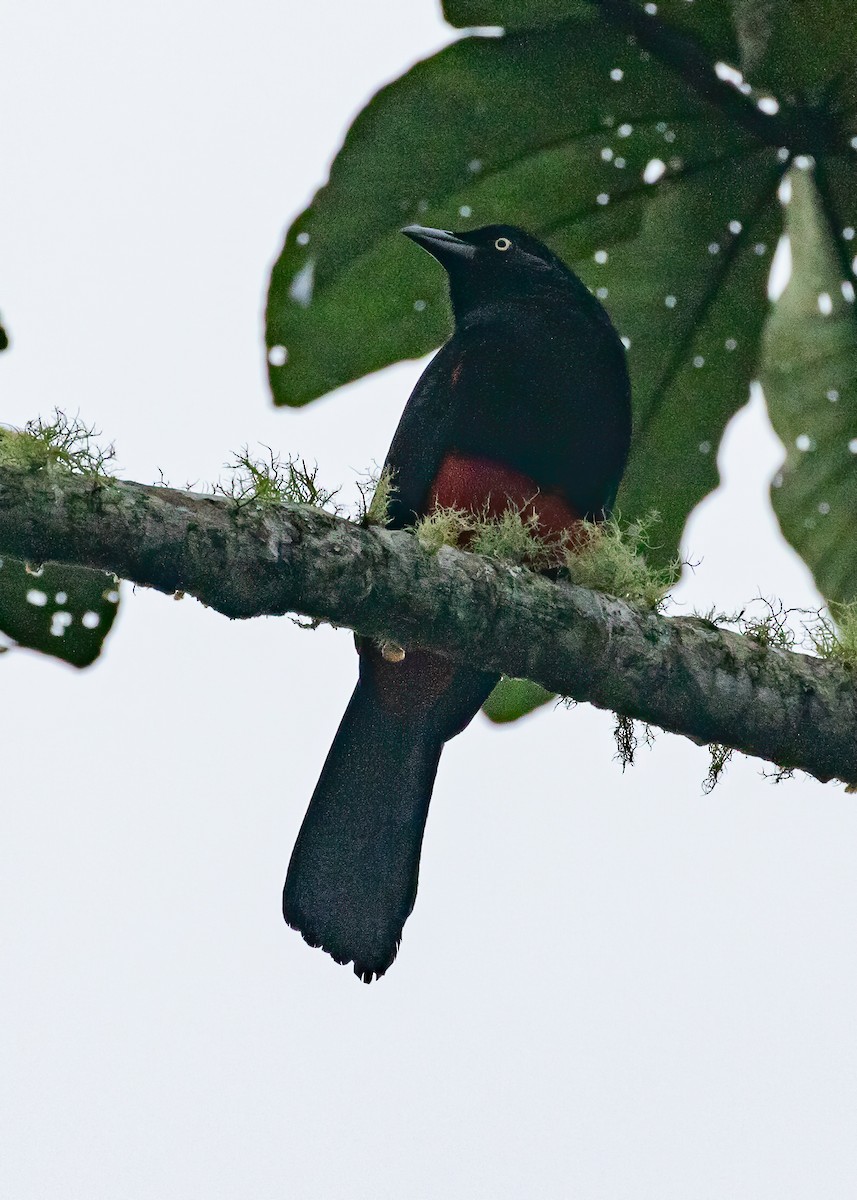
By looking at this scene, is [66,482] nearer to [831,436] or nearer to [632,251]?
[632,251]

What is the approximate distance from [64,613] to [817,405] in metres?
2.02

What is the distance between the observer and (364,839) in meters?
3.19

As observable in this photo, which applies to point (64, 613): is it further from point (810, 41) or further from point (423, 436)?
point (810, 41)

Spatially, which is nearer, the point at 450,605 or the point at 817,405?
the point at 450,605

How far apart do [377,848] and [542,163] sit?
1.76 metres

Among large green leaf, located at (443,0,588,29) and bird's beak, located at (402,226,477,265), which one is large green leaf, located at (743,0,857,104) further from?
bird's beak, located at (402,226,477,265)

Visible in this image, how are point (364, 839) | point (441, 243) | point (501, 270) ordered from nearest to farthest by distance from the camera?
point (364, 839), point (441, 243), point (501, 270)

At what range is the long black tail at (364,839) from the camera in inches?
121

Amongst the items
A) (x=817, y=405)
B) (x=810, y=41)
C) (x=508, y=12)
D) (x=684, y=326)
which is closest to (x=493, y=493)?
(x=684, y=326)

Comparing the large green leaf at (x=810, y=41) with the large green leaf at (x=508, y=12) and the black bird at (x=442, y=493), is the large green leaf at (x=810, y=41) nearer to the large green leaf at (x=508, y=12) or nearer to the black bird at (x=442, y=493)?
the large green leaf at (x=508, y=12)

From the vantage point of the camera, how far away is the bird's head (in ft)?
11.4

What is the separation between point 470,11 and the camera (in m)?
3.30

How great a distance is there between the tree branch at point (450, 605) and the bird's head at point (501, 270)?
1.26 metres

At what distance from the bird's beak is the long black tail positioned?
1.11m
